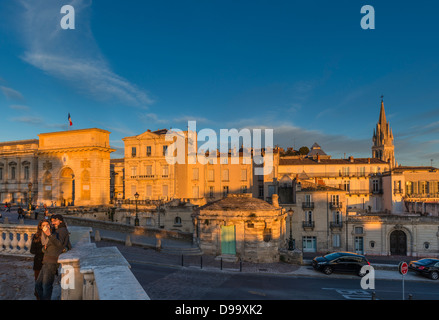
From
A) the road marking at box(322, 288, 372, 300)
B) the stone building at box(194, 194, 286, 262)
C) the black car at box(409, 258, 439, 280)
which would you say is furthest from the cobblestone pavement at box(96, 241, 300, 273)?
the black car at box(409, 258, 439, 280)

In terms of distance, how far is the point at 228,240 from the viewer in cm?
2272

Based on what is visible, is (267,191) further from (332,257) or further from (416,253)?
(332,257)

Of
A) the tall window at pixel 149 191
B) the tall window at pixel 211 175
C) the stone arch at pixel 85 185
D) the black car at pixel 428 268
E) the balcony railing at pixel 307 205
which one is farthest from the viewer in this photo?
the tall window at pixel 211 175

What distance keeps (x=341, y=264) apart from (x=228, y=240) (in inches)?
297

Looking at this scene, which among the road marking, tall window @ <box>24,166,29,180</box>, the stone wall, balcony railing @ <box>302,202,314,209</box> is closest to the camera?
the road marking

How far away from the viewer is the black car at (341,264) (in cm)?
1950

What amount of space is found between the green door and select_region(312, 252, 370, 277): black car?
5.68 m

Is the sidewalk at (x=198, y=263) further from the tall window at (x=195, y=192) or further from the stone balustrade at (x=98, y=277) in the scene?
the tall window at (x=195, y=192)

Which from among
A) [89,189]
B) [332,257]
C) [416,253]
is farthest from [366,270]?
[89,189]

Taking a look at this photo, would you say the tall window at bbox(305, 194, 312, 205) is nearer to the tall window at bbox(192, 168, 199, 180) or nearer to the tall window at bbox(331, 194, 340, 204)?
the tall window at bbox(331, 194, 340, 204)

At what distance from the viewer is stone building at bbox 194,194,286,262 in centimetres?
2238

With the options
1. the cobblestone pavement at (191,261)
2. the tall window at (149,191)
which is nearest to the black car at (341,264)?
the cobblestone pavement at (191,261)

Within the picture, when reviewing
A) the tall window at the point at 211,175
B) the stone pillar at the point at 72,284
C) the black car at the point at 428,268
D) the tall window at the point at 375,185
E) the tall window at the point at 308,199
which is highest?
the tall window at the point at 211,175
